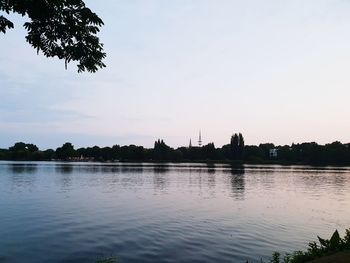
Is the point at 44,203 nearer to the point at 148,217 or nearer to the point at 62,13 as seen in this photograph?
the point at 148,217

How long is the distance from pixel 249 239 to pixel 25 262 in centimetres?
1696

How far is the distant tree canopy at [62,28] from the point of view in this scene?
1145cm

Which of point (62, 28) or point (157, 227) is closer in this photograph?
point (62, 28)

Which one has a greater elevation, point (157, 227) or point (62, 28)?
point (62, 28)

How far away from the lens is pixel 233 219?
4262cm

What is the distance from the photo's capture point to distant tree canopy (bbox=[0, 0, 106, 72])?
37.6ft

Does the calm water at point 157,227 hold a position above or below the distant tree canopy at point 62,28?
below

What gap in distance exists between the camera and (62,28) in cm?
1232

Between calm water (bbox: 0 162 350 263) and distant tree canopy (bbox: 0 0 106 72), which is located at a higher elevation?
distant tree canopy (bbox: 0 0 106 72)

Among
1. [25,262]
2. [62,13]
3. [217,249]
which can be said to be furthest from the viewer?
[217,249]

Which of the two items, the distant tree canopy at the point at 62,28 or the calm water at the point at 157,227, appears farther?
the calm water at the point at 157,227

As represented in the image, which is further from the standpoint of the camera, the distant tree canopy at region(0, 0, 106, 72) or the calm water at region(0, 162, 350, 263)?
the calm water at region(0, 162, 350, 263)

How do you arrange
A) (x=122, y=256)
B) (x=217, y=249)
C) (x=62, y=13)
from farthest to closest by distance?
(x=217, y=249)
(x=122, y=256)
(x=62, y=13)

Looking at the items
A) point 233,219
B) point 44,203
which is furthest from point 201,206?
point 44,203
